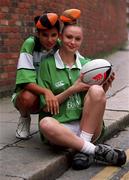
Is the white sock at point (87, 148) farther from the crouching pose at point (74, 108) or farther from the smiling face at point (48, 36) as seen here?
the smiling face at point (48, 36)

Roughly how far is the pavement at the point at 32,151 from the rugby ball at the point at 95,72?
70cm

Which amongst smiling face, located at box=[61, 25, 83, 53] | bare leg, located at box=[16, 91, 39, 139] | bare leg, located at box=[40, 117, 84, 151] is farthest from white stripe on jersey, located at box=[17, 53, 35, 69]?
bare leg, located at box=[40, 117, 84, 151]

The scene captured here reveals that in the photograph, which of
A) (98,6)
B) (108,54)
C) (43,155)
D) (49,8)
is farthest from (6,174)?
(108,54)

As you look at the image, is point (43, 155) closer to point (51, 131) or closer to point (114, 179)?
point (51, 131)

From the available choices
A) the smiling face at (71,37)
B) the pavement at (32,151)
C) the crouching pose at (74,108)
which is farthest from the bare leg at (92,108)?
the smiling face at (71,37)

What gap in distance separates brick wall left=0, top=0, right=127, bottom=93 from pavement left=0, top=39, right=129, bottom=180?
78 cm

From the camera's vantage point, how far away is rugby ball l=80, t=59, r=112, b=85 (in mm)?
4469

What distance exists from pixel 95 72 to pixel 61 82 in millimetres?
343

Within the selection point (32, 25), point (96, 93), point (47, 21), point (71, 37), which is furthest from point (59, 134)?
point (32, 25)

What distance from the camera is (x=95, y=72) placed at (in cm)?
448

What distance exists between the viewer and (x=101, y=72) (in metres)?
4.49

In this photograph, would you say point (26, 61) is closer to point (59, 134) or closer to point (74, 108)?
point (74, 108)

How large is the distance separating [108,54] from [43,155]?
9592 millimetres

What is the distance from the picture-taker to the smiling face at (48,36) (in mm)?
4684
